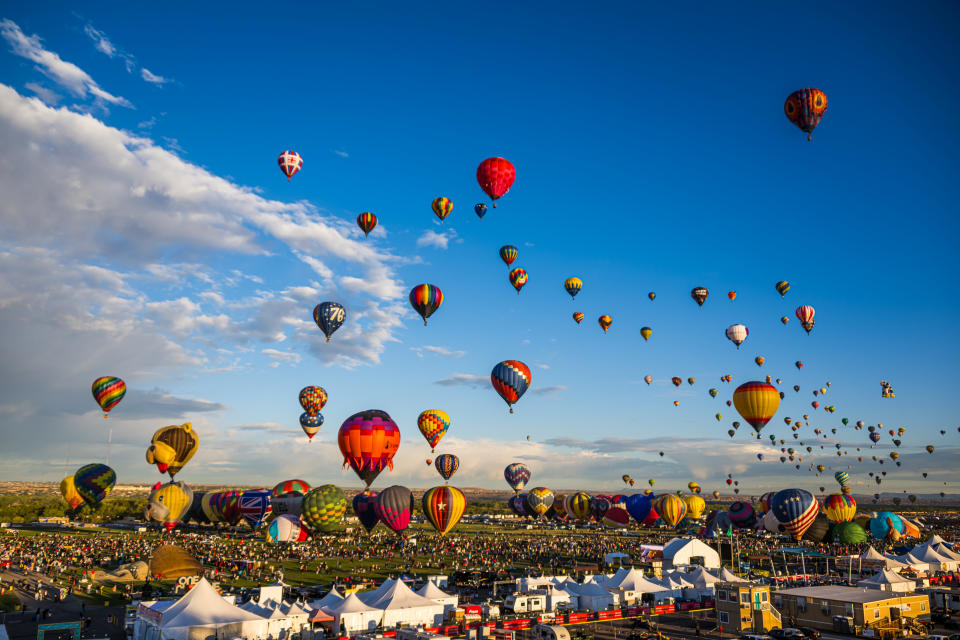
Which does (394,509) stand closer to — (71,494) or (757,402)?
(757,402)

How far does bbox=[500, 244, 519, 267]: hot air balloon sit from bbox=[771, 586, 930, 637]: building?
88.4 ft

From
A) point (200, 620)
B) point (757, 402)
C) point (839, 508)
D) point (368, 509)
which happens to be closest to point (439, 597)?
point (200, 620)

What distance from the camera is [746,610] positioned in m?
25.5

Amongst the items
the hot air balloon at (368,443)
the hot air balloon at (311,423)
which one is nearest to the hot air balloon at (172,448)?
the hot air balloon at (311,423)

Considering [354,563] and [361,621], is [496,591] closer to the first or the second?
[361,621]

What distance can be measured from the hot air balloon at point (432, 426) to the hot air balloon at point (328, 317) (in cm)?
1008

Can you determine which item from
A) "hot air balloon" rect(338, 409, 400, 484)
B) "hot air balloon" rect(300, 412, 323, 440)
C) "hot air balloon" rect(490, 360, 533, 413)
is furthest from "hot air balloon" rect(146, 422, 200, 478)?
"hot air balloon" rect(490, 360, 533, 413)

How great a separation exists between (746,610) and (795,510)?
110ft

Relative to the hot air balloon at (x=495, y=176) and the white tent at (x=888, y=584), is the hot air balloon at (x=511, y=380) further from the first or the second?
the white tent at (x=888, y=584)

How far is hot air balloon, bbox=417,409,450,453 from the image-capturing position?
4897 cm

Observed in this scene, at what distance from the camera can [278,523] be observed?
49.7 metres

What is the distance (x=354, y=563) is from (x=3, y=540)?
32.4 m

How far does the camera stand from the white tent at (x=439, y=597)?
2652 cm

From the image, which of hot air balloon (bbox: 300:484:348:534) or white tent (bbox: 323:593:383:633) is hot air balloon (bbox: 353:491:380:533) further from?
white tent (bbox: 323:593:383:633)
